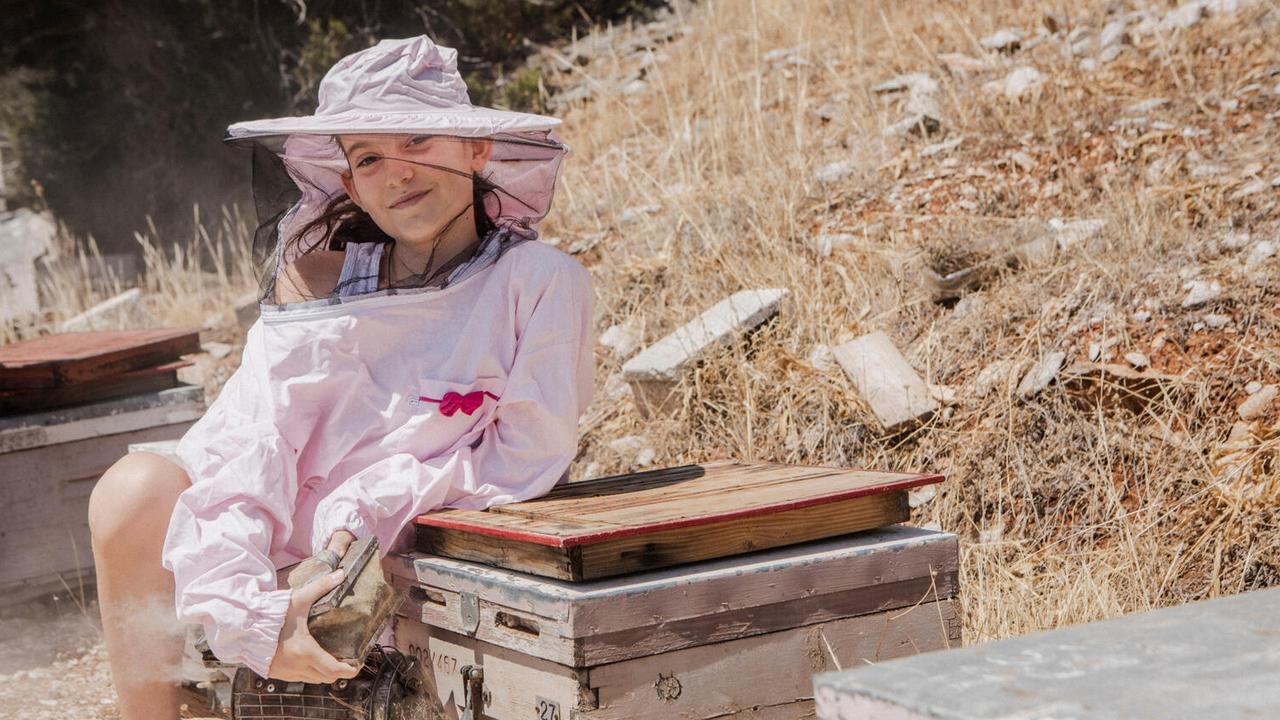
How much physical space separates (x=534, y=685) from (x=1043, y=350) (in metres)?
2.05

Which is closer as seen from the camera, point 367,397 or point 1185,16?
point 367,397

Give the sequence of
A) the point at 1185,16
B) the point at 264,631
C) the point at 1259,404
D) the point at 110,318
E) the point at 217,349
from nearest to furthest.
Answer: the point at 264,631 → the point at 1259,404 → the point at 1185,16 → the point at 217,349 → the point at 110,318

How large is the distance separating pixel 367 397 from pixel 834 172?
2.96 m

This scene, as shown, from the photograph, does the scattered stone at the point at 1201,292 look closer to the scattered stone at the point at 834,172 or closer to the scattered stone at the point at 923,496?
the scattered stone at the point at 923,496

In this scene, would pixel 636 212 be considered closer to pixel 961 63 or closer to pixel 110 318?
pixel 961 63

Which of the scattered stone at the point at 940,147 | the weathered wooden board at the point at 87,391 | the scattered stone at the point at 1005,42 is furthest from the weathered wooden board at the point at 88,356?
the scattered stone at the point at 1005,42

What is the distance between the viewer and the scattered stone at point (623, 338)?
4289mm

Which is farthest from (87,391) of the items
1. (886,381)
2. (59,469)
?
(886,381)

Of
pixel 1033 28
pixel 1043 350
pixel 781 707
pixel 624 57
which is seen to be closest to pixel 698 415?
pixel 1043 350

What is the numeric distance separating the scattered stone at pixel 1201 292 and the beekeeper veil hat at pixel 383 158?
186cm

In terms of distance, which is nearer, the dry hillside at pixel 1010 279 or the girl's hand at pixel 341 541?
the girl's hand at pixel 341 541

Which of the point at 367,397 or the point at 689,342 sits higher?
the point at 367,397

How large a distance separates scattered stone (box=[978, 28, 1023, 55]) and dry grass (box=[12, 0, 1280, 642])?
157mm

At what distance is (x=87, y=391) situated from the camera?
3.56 meters
